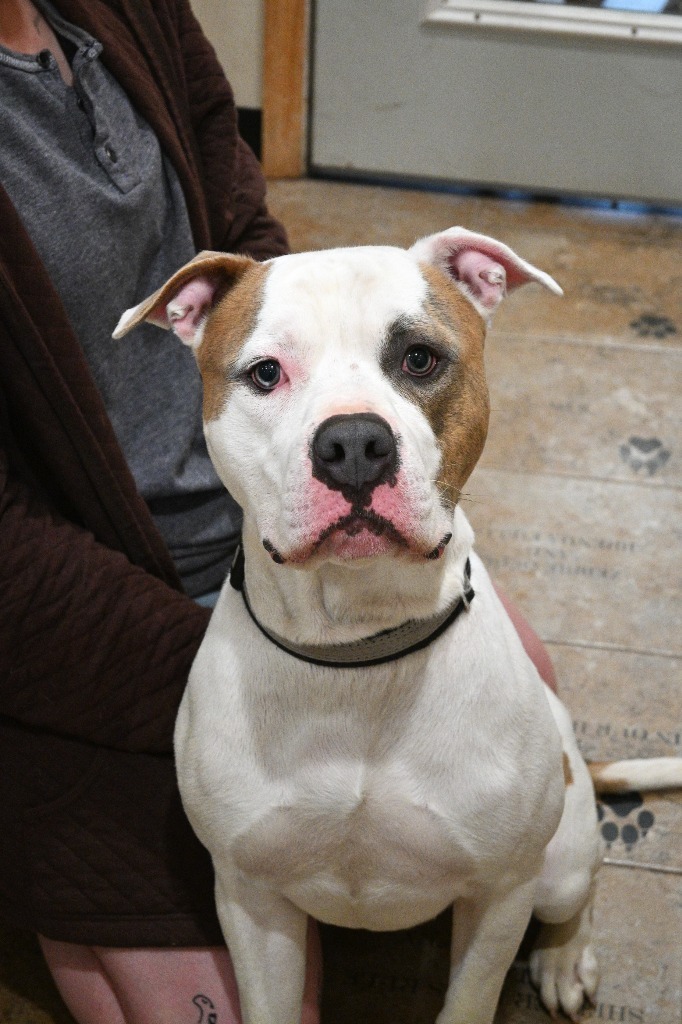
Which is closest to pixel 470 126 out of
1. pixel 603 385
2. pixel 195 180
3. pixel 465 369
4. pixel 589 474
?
pixel 603 385

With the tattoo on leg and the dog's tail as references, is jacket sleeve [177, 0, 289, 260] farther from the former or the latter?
the tattoo on leg

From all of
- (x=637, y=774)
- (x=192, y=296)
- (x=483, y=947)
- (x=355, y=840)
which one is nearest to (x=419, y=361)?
(x=192, y=296)

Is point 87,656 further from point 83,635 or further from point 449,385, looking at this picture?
point 449,385

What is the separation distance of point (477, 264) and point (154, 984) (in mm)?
986

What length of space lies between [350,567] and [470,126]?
2.69 m

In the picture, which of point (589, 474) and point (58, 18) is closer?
point (58, 18)

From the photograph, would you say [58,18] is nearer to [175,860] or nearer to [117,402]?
[117,402]

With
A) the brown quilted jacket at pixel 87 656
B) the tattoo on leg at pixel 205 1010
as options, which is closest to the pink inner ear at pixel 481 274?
the brown quilted jacket at pixel 87 656

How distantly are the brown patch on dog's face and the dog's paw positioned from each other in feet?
2.62

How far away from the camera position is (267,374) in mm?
1100

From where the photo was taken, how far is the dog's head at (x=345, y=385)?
39.8 inches

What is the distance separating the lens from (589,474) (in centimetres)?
254

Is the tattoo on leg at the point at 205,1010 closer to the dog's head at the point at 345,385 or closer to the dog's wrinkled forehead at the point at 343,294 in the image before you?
the dog's head at the point at 345,385

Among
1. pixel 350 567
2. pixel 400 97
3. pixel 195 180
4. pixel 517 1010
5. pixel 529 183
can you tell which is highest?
pixel 195 180
